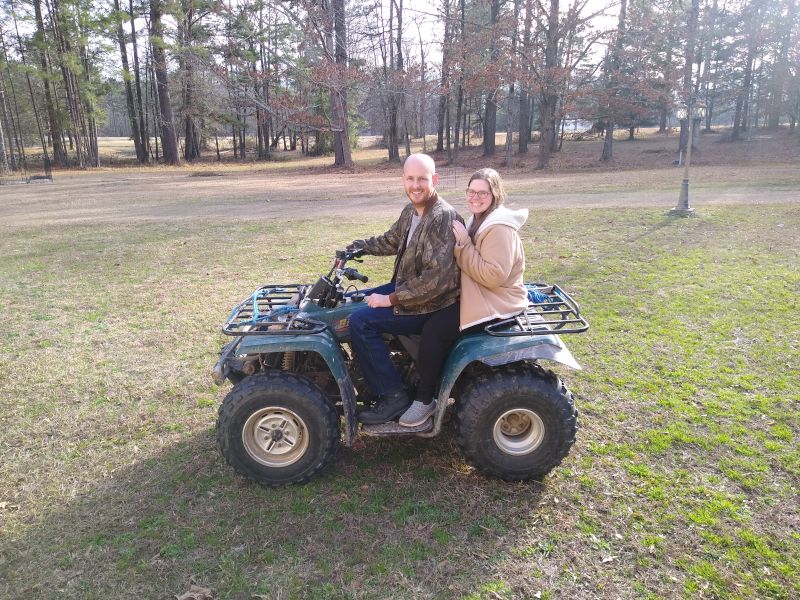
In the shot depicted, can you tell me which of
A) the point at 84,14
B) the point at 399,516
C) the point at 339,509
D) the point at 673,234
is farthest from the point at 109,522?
the point at 84,14

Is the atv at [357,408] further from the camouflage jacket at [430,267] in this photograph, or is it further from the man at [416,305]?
the camouflage jacket at [430,267]

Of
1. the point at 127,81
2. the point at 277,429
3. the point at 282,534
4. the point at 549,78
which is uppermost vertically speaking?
the point at 127,81

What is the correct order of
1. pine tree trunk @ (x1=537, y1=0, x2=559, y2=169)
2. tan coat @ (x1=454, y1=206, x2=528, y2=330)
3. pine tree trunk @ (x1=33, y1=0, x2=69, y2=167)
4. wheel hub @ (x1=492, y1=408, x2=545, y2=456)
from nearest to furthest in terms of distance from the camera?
1. tan coat @ (x1=454, y1=206, x2=528, y2=330)
2. wheel hub @ (x1=492, y1=408, x2=545, y2=456)
3. pine tree trunk @ (x1=537, y1=0, x2=559, y2=169)
4. pine tree trunk @ (x1=33, y1=0, x2=69, y2=167)

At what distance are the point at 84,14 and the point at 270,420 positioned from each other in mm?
41977

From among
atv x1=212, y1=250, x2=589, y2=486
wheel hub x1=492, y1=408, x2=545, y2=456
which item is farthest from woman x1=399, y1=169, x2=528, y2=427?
wheel hub x1=492, y1=408, x2=545, y2=456

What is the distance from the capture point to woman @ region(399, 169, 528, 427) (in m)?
3.11

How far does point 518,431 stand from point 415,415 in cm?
65

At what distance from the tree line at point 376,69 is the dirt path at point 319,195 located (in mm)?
5504

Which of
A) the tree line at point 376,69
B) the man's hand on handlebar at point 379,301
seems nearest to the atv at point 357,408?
the man's hand on handlebar at point 379,301

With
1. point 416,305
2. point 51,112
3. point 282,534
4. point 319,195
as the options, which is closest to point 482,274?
point 416,305

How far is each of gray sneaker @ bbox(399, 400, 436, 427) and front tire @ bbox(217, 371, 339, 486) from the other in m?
0.40

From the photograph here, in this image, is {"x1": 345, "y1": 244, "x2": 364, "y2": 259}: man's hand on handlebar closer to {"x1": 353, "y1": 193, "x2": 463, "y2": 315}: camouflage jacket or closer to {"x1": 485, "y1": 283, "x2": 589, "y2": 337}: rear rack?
{"x1": 353, "y1": 193, "x2": 463, "y2": 315}: camouflage jacket

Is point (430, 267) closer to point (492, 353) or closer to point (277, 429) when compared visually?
point (492, 353)

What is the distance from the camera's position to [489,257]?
3.12 m
